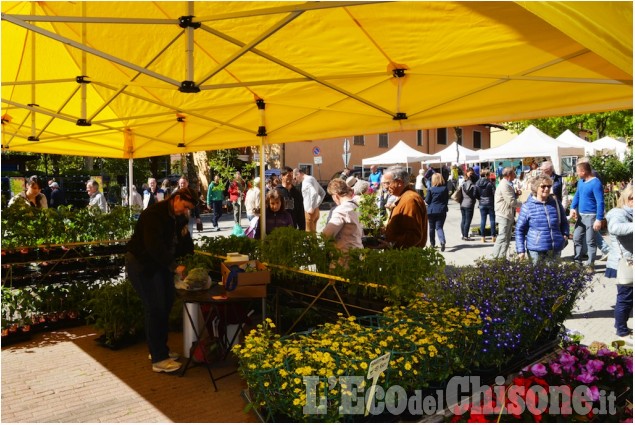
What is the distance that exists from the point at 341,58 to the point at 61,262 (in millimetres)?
4664

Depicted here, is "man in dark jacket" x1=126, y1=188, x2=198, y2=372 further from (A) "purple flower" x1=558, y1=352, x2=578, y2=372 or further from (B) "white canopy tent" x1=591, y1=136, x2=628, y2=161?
(B) "white canopy tent" x1=591, y1=136, x2=628, y2=161

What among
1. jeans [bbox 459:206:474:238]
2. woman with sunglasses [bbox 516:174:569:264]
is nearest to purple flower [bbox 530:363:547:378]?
woman with sunglasses [bbox 516:174:569:264]

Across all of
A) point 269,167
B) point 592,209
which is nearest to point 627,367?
point 592,209

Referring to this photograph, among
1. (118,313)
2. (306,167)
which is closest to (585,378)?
(118,313)

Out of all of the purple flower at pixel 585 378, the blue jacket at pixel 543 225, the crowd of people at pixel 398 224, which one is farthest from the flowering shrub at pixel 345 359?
the blue jacket at pixel 543 225

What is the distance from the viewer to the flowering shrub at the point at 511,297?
377 cm

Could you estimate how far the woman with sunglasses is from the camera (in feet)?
22.1

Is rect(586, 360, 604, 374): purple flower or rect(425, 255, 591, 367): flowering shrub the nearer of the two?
rect(586, 360, 604, 374): purple flower

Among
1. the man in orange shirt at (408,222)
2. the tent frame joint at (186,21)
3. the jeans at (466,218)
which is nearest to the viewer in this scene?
the tent frame joint at (186,21)

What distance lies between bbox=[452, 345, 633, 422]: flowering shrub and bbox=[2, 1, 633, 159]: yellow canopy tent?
77.2 inches

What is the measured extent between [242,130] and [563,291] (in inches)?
177

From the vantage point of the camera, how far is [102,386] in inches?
Answer: 197

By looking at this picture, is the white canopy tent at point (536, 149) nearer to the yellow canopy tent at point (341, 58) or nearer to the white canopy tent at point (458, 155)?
the white canopy tent at point (458, 155)

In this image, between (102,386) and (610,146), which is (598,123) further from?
(102,386)
